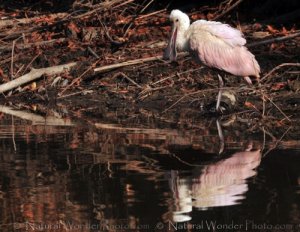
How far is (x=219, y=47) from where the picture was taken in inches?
520

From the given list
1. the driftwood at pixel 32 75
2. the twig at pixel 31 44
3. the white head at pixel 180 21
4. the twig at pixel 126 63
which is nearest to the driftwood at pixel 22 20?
the twig at pixel 31 44

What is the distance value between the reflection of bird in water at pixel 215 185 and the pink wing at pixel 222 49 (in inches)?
158

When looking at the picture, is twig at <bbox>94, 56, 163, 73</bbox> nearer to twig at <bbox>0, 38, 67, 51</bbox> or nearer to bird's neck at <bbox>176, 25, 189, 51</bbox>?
bird's neck at <bbox>176, 25, 189, 51</bbox>

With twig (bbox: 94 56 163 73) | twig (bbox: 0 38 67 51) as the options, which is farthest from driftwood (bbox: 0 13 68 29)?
twig (bbox: 94 56 163 73)

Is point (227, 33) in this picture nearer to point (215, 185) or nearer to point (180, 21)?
point (180, 21)

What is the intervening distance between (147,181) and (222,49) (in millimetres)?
5336

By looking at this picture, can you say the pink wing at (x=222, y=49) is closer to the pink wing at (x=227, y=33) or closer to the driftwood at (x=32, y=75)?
the pink wing at (x=227, y=33)

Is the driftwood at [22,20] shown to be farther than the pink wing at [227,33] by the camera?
Yes

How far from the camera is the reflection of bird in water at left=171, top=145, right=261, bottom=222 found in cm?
739

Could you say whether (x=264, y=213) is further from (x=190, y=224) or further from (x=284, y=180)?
(x=284, y=180)

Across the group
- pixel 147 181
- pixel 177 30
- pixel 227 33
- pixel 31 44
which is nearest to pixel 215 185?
pixel 147 181

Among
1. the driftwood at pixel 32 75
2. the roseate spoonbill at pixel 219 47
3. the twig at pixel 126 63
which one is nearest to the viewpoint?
the roseate spoonbill at pixel 219 47

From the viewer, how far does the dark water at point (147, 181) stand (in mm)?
6973

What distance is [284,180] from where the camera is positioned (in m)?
8.22
